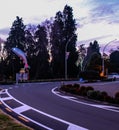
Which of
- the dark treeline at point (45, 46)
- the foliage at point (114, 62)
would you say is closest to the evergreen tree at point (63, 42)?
the dark treeline at point (45, 46)

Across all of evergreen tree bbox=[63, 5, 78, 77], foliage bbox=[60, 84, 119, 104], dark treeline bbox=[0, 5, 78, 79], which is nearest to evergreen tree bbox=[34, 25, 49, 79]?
dark treeline bbox=[0, 5, 78, 79]

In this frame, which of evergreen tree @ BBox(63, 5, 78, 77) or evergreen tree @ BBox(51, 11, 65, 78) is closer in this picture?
evergreen tree @ BBox(51, 11, 65, 78)

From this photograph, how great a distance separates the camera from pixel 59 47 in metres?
87.4

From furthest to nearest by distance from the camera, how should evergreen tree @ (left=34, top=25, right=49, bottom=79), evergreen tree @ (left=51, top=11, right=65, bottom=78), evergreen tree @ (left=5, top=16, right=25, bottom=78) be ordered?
evergreen tree @ (left=5, top=16, right=25, bottom=78)
evergreen tree @ (left=51, top=11, right=65, bottom=78)
evergreen tree @ (left=34, top=25, right=49, bottom=79)

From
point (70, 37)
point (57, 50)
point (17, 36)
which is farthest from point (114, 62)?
point (17, 36)

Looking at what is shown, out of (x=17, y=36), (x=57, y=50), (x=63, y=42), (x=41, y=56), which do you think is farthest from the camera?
(x=17, y=36)

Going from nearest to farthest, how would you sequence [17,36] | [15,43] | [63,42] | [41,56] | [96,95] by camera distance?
[96,95] → [41,56] → [63,42] → [15,43] → [17,36]

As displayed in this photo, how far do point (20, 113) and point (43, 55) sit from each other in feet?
221

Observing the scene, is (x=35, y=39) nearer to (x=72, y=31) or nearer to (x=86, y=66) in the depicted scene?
(x=72, y=31)

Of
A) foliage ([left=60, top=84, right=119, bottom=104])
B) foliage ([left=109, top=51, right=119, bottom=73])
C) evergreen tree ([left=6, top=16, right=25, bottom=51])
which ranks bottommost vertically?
foliage ([left=60, top=84, right=119, bottom=104])

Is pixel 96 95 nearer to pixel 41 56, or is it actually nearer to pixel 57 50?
pixel 41 56

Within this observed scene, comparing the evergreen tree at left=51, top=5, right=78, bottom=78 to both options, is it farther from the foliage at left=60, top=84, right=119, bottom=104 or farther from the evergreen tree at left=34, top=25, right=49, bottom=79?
the foliage at left=60, top=84, right=119, bottom=104

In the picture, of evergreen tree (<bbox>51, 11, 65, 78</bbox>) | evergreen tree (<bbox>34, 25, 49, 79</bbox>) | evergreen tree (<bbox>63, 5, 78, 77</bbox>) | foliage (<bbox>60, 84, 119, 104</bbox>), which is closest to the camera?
foliage (<bbox>60, 84, 119, 104</bbox>)

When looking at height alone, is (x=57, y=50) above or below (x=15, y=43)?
below
